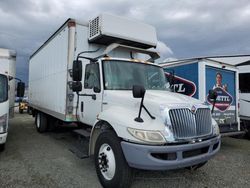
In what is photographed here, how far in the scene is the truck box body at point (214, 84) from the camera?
694 cm

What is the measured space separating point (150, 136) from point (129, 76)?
1868 mm

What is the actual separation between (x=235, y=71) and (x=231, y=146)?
255 centimetres

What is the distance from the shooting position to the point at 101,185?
14.1 ft

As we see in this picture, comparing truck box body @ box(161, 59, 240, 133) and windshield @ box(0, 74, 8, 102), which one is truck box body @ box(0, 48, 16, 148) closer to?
windshield @ box(0, 74, 8, 102)

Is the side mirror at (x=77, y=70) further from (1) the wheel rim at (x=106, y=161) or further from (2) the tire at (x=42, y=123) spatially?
(2) the tire at (x=42, y=123)

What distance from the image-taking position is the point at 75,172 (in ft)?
16.5

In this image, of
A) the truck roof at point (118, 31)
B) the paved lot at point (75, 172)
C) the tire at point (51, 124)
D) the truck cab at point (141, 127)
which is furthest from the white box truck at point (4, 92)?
the truck cab at point (141, 127)

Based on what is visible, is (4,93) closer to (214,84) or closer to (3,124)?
(3,124)

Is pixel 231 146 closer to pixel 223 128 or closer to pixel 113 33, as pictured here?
pixel 223 128

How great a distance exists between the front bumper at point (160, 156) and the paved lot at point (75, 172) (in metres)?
1.02

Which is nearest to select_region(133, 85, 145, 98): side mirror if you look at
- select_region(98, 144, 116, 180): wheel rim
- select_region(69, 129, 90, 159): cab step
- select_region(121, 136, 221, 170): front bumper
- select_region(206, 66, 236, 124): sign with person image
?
select_region(121, 136, 221, 170): front bumper

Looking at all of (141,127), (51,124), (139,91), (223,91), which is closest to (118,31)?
(139,91)

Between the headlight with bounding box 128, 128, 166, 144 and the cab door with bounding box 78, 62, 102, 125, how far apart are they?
1.57 m

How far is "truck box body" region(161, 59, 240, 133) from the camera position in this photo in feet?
22.8
